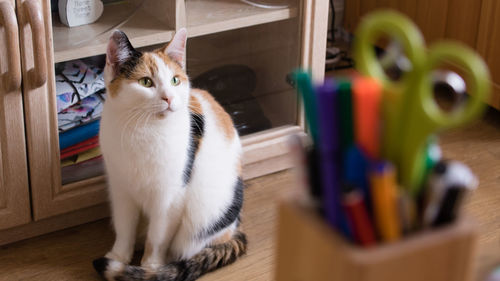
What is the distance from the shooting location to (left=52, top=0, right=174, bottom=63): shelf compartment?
1.58 metres

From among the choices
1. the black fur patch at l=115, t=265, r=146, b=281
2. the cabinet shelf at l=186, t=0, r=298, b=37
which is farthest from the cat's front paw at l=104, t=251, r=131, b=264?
the cabinet shelf at l=186, t=0, r=298, b=37

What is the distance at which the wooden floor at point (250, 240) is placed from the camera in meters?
1.64

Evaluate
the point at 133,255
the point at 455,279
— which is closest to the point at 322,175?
the point at 455,279

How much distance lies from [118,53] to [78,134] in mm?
405

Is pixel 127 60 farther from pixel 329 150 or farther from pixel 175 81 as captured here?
pixel 329 150

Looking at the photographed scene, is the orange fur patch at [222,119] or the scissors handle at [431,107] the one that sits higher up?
the scissors handle at [431,107]

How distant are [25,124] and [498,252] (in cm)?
113

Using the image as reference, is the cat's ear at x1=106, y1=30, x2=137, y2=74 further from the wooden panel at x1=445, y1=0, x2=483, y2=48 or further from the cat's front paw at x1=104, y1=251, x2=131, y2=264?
the wooden panel at x1=445, y1=0, x2=483, y2=48

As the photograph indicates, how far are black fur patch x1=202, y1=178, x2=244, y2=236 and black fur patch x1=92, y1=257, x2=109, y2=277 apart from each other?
0.78ft

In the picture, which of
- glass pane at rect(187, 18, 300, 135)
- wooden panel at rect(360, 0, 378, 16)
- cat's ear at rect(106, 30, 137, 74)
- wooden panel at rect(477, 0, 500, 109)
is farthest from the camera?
wooden panel at rect(360, 0, 378, 16)

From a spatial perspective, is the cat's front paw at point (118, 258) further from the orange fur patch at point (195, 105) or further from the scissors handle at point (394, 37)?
the scissors handle at point (394, 37)

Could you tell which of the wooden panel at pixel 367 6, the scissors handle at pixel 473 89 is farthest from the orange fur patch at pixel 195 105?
the wooden panel at pixel 367 6

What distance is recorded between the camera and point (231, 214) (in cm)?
166

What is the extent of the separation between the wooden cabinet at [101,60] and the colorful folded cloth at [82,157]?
0.02 metres
